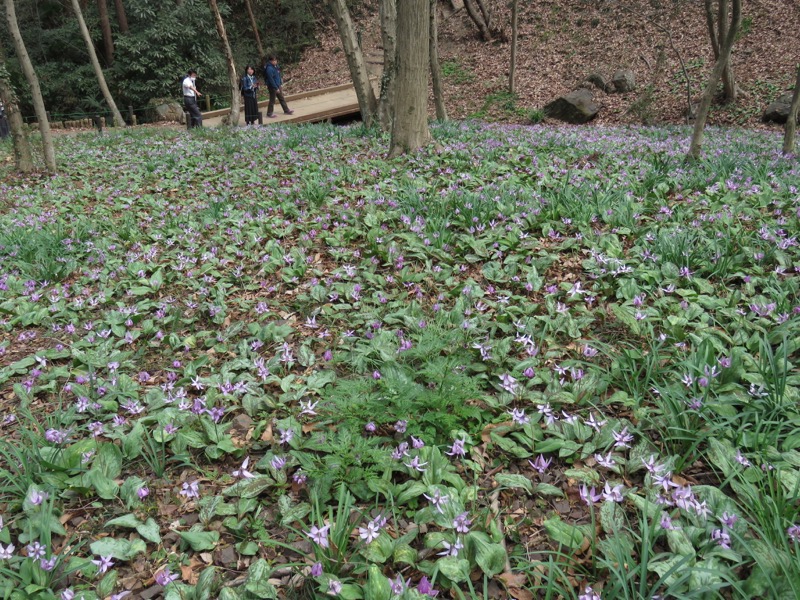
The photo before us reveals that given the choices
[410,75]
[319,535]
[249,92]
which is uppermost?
[249,92]

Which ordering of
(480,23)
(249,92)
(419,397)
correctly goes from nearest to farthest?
(419,397)
(249,92)
(480,23)

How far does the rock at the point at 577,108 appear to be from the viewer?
45.9 ft

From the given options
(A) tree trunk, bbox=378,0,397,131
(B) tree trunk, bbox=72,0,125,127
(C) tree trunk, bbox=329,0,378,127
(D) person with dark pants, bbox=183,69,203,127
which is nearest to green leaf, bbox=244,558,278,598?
(A) tree trunk, bbox=378,0,397,131

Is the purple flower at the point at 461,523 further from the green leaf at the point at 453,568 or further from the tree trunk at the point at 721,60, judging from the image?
the tree trunk at the point at 721,60

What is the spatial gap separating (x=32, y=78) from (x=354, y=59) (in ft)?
18.2

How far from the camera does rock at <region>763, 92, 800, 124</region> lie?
11.4 m

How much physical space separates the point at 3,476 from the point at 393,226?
3.44 m

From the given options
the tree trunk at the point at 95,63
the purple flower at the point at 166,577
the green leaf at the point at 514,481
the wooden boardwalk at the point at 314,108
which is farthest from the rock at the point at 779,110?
the tree trunk at the point at 95,63

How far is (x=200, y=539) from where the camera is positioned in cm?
193

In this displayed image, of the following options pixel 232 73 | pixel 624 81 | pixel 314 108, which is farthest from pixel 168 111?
pixel 624 81

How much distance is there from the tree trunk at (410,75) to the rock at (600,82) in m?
10.9

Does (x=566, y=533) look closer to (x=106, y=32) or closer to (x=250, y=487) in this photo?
(x=250, y=487)

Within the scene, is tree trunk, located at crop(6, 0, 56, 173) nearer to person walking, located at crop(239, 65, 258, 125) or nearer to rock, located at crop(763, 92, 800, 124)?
person walking, located at crop(239, 65, 258, 125)

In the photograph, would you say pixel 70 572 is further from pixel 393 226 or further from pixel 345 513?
pixel 393 226
